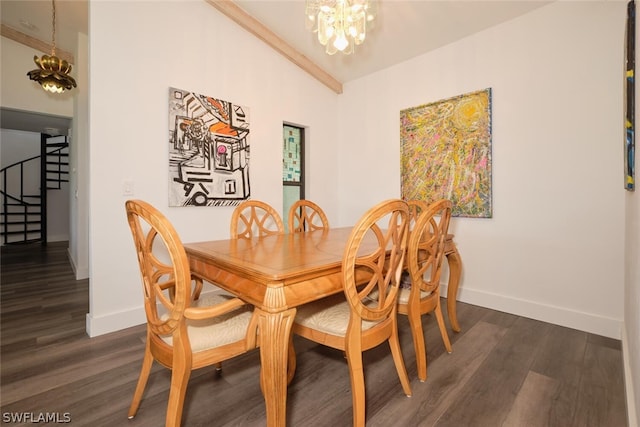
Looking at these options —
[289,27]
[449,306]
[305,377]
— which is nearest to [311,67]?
[289,27]

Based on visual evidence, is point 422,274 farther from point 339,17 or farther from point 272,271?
point 339,17

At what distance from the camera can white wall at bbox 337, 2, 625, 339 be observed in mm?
2037

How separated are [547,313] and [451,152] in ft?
5.30

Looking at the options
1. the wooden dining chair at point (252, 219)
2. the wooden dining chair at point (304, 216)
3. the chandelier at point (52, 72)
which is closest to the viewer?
the wooden dining chair at point (252, 219)

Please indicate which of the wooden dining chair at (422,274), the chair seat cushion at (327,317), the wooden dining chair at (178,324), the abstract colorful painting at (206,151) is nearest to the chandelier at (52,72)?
the abstract colorful painting at (206,151)

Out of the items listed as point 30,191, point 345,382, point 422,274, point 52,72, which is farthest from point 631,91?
point 30,191

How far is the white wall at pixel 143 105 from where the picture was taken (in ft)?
6.99

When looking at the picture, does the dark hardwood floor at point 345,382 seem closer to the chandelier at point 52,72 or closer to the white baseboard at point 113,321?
the white baseboard at point 113,321

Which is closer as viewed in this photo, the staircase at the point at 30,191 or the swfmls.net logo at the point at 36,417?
the swfmls.net logo at the point at 36,417

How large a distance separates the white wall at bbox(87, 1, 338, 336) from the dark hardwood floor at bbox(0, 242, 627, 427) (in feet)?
1.47

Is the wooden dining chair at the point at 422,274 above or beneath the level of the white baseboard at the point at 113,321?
above

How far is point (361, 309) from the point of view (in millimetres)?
1167

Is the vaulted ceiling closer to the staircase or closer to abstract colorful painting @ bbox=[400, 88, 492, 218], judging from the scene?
abstract colorful painting @ bbox=[400, 88, 492, 218]

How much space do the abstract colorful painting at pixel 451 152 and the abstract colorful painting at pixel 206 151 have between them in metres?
1.80
